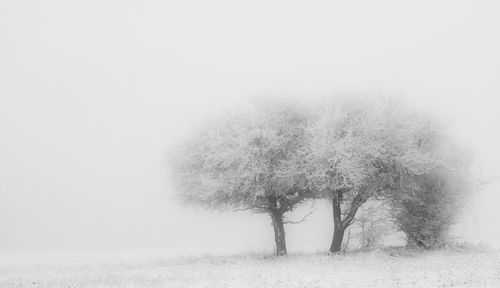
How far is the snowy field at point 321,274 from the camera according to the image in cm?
1966

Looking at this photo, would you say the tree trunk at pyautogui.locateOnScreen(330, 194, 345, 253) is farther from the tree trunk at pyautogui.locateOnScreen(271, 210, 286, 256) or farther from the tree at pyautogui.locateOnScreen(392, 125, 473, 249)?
the tree at pyautogui.locateOnScreen(392, 125, 473, 249)

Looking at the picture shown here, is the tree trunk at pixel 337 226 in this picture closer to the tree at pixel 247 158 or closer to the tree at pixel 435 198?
the tree at pixel 247 158

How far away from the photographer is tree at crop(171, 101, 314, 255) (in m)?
29.5

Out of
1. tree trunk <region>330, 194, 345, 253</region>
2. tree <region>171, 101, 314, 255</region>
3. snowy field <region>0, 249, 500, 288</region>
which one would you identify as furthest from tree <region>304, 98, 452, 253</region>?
snowy field <region>0, 249, 500, 288</region>

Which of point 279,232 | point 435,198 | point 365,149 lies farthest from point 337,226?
point 365,149

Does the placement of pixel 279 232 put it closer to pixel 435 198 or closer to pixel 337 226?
pixel 337 226

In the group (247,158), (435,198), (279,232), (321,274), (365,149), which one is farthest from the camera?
(279,232)

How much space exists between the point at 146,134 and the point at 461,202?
8321 cm

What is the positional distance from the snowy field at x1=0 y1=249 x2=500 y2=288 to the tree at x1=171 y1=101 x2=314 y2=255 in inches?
153

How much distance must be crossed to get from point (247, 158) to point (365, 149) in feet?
20.7

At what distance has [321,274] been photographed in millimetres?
22422

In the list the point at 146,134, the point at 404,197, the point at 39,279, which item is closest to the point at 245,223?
the point at 146,134

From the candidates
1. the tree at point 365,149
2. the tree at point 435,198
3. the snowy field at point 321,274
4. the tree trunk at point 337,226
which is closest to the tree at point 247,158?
the tree at point 365,149

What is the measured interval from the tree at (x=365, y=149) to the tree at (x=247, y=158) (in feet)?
4.05
